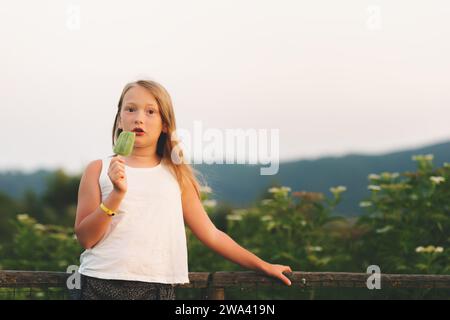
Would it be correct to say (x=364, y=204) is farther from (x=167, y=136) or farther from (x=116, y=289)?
(x=116, y=289)

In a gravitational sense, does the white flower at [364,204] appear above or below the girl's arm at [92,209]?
above

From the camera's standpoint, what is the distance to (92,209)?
2832mm

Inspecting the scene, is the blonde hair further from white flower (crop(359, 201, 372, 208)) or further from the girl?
white flower (crop(359, 201, 372, 208))

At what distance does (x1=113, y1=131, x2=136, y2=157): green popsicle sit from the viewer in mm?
2713

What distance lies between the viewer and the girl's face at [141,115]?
295 cm

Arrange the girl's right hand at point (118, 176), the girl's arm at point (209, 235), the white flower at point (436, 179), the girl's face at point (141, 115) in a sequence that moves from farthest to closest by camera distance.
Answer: the white flower at point (436, 179), the girl's arm at point (209, 235), the girl's face at point (141, 115), the girl's right hand at point (118, 176)

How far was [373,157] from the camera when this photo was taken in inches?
353

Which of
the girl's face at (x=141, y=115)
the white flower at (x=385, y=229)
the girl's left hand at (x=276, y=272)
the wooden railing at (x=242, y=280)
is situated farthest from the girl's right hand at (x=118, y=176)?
the white flower at (x=385, y=229)

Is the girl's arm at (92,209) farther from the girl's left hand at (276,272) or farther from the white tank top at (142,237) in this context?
the girl's left hand at (276,272)

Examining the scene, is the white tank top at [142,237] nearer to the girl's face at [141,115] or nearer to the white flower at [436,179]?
the girl's face at [141,115]

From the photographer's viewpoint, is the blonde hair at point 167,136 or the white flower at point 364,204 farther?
the white flower at point 364,204

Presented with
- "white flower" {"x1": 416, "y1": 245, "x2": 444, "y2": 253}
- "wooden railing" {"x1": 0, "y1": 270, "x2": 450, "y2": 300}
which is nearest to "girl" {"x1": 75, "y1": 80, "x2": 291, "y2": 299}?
"wooden railing" {"x1": 0, "y1": 270, "x2": 450, "y2": 300}

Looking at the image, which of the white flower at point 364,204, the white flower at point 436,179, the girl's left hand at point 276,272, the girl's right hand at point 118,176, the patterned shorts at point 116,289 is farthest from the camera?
the white flower at point 364,204
